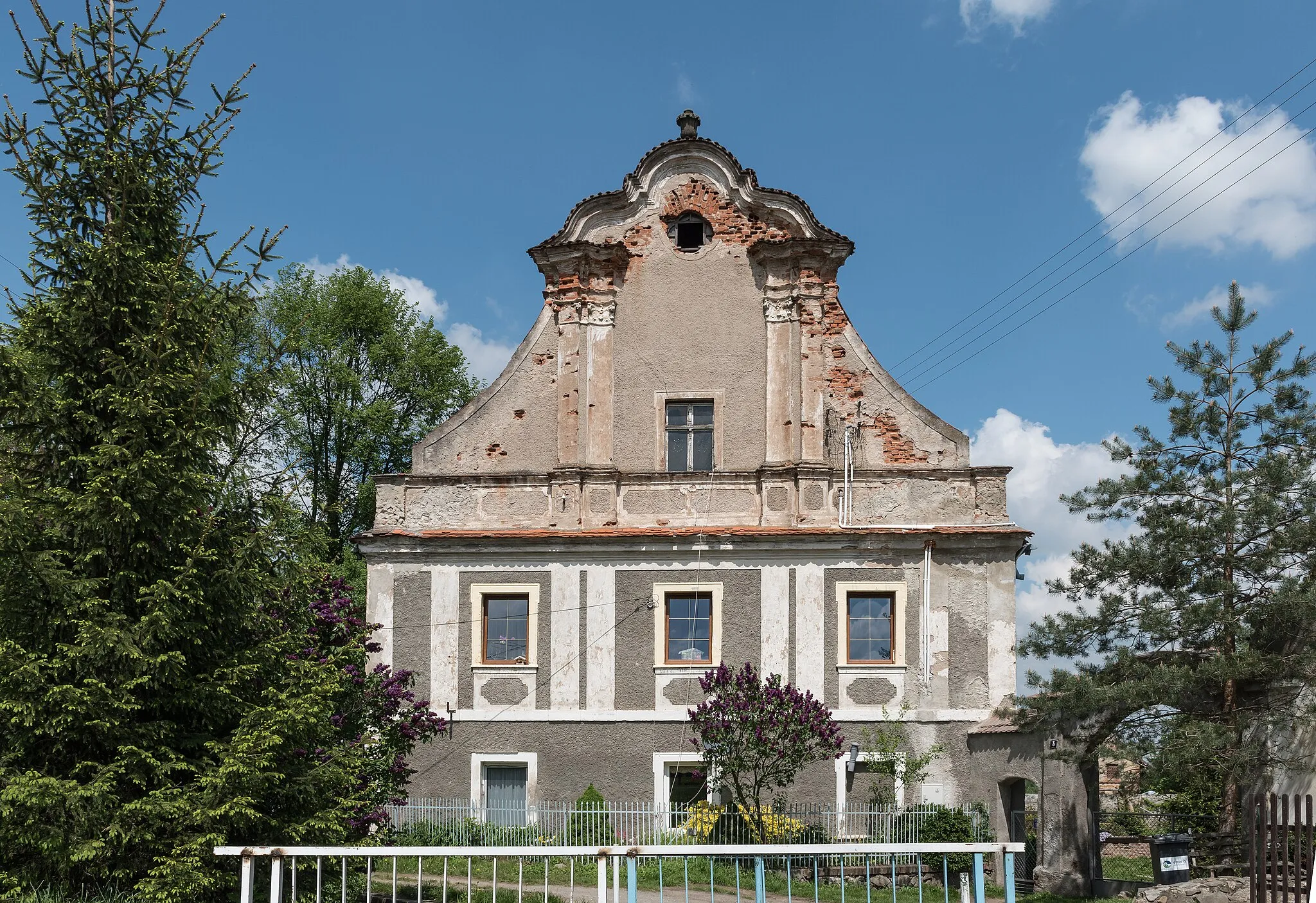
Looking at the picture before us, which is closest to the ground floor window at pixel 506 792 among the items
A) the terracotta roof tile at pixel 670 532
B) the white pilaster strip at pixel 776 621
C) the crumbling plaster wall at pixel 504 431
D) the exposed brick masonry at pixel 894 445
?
the terracotta roof tile at pixel 670 532

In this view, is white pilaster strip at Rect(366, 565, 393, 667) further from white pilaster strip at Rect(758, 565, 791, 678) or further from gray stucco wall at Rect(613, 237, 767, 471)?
white pilaster strip at Rect(758, 565, 791, 678)

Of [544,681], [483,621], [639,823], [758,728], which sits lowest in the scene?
[639,823]

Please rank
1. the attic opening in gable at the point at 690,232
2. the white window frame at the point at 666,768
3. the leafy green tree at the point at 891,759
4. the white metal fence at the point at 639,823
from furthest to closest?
the attic opening in gable at the point at 690,232 → the white window frame at the point at 666,768 → the leafy green tree at the point at 891,759 → the white metal fence at the point at 639,823

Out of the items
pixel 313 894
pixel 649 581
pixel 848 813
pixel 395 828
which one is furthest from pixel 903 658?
pixel 313 894

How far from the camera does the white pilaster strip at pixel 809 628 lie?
20047 mm

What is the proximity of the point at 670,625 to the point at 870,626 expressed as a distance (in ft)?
10.9

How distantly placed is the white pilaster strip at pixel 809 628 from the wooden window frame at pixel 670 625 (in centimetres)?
140

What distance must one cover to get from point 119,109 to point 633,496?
38.1ft

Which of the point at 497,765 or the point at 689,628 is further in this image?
the point at 689,628

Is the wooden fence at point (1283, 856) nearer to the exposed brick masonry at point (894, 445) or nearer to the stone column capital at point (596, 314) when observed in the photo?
the exposed brick masonry at point (894, 445)

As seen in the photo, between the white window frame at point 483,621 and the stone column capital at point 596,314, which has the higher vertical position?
the stone column capital at point 596,314

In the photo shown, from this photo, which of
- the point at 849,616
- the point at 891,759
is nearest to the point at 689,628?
the point at 849,616

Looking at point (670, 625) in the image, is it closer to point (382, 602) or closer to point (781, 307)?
point (382, 602)

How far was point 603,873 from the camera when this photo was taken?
316 inches
